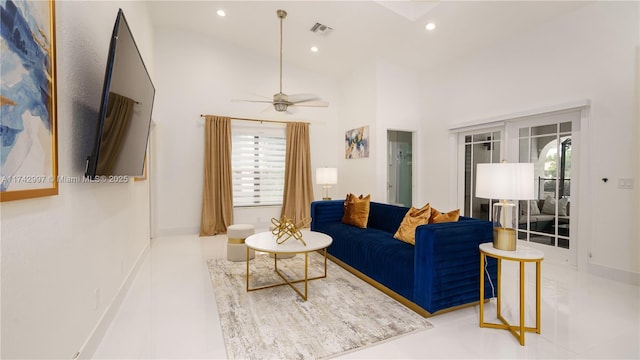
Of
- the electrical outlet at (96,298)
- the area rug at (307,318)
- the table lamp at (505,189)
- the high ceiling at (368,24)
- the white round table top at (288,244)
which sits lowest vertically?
the area rug at (307,318)

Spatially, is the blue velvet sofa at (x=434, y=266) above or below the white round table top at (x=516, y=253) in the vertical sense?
below

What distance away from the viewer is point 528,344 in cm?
197

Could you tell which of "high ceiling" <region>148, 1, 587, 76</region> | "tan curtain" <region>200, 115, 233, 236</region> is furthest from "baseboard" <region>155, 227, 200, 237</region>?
"high ceiling" <region>148, 1, 587, 76</region>

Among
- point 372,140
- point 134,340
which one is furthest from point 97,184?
point 372,140

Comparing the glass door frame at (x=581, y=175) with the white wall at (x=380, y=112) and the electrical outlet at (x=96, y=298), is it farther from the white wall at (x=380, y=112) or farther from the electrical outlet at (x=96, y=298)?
the electrical outlet at (x=96, y=298)

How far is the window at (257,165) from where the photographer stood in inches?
229

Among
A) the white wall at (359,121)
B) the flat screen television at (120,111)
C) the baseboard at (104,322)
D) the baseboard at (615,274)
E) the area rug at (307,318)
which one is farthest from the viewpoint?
the white wall at (359,121)

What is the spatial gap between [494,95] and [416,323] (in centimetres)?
371

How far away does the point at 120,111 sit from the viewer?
6.29ft

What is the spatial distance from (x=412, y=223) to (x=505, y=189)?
3.26 ft

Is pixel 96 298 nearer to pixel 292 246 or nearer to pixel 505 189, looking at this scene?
pixel 292 246

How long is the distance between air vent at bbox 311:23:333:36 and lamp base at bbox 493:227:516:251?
3970 millimetres

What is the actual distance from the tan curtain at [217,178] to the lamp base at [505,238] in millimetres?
4540

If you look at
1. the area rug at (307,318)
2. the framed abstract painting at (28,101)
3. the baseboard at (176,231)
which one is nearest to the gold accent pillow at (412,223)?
the area rug at (307,318)
